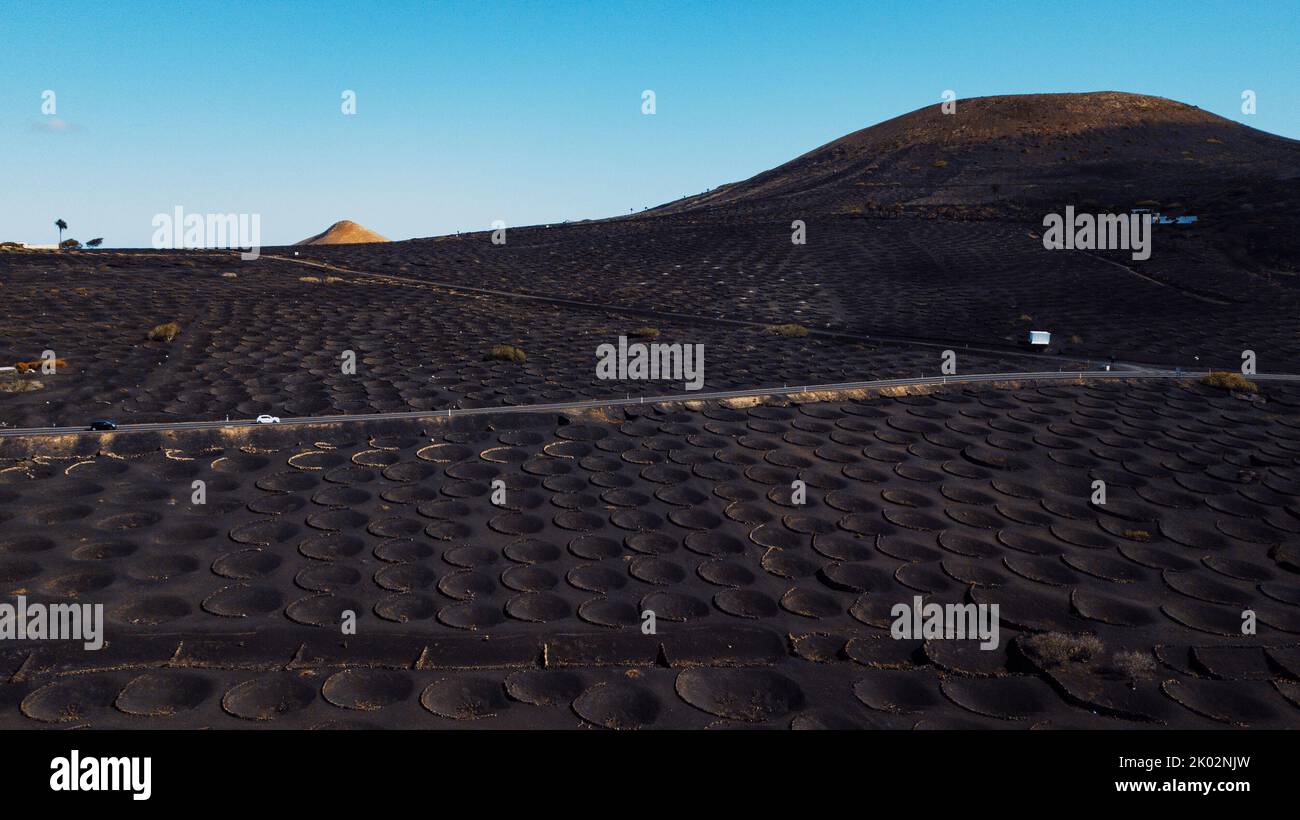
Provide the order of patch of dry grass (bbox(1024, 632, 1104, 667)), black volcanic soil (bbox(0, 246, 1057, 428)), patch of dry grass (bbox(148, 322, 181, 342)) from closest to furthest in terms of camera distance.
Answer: patch of dry grass (bbox(1024, 632, 1104, 667)) < black volcanic soil (bbox(0, 246, 1057, 428)) < patch of dry grass (bbox(148, 322, 181, 342))

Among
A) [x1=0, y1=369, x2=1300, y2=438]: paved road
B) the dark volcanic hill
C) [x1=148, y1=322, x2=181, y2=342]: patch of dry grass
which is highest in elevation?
the dark volcanic hill

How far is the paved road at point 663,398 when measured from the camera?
12391mm

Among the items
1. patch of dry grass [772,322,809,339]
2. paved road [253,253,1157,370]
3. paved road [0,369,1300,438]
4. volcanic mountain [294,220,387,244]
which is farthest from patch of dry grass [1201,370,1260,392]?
volcanic mountain [294,220,387,244]

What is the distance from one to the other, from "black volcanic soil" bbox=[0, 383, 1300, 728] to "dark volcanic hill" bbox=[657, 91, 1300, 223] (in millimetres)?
56375

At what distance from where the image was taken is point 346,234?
126500 mm

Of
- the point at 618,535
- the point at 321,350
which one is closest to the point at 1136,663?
the point at 618,535

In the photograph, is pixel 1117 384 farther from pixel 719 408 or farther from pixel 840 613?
pixel 840 613

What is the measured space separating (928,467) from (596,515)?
5.95m

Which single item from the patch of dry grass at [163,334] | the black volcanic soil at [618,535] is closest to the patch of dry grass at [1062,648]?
the black volcanic soil at [618,535]

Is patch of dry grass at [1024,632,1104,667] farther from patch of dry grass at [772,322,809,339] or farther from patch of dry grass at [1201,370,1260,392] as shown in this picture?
patch of dry grass at [772,322,809,339]

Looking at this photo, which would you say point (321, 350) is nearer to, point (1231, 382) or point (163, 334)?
point (163, 334)

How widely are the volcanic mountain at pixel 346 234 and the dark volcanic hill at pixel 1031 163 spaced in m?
57.6

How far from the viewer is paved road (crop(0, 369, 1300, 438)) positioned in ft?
40.7
